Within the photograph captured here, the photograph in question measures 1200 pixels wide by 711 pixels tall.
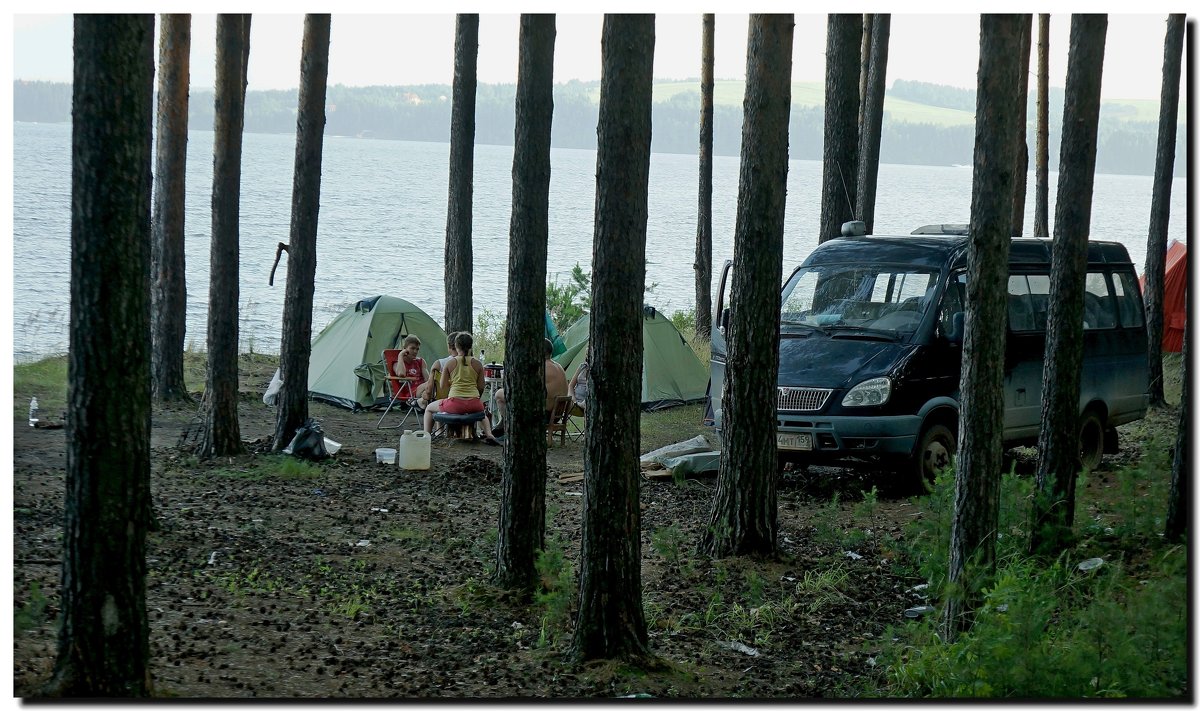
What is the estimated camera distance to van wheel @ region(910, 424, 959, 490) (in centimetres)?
1026

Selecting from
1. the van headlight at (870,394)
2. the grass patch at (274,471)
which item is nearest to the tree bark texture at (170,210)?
the grass patch at (274,471)

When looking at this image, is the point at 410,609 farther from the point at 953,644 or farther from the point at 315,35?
the point at 315,35

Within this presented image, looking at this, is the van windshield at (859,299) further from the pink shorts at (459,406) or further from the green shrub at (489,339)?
the green shrub at (489,339)

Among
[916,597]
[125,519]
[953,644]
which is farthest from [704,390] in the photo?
[125,519]

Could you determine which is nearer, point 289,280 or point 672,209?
point 289,280

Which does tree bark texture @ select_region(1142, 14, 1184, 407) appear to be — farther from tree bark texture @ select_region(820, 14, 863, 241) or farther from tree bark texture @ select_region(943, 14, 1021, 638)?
tree bark texture @ select_region(943, 14, 1021, 638)

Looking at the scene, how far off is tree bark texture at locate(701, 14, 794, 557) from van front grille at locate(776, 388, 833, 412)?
7.14ft

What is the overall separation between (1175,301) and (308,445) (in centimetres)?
1526

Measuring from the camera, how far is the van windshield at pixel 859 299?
1068cm

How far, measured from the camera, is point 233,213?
39.1 ft

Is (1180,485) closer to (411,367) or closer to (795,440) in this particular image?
(795,440)

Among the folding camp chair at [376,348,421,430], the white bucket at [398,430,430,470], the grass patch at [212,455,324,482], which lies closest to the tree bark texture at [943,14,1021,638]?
the white bucket at [398,430,430,470]

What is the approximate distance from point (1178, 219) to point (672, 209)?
38921 millimetres

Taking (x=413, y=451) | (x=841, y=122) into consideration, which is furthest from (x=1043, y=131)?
(x=413, y=451)
